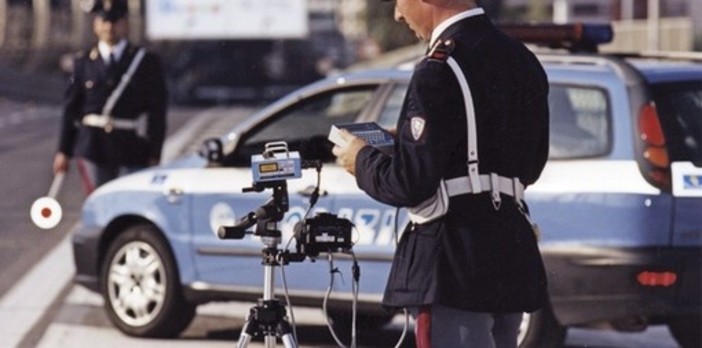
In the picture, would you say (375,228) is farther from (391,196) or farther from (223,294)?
(391,196)

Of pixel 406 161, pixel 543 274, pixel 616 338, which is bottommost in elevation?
pixel 616 338

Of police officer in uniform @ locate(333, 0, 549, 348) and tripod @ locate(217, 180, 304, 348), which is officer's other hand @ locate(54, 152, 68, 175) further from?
police officer in uniform @ locate(333, 0, 549, 348)

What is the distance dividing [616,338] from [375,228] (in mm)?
1989

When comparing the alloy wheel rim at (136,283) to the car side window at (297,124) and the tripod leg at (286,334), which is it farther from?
the tripod leg at (286,334)

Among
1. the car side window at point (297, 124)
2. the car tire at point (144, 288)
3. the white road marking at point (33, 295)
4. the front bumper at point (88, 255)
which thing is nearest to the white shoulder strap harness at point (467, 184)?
the car side window at point (297, 124)

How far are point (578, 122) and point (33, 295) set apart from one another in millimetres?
4725

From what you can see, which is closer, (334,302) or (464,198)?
(464,198)

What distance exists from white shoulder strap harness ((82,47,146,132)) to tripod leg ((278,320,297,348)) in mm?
6205

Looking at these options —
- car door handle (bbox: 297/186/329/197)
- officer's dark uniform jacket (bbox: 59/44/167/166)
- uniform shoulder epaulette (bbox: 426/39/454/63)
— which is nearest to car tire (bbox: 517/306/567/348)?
car door handle (bbox: 297/186/329/197)

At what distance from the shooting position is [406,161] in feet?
16.9

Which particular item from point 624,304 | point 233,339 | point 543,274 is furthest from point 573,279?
point 543,274

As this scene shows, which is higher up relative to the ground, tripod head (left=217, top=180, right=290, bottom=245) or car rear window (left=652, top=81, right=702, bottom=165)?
tripod head (left=217, top=180, right=290, bottom=245)

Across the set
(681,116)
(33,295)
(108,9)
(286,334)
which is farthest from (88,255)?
(286,334)

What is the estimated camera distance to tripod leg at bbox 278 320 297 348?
17.7 ft
